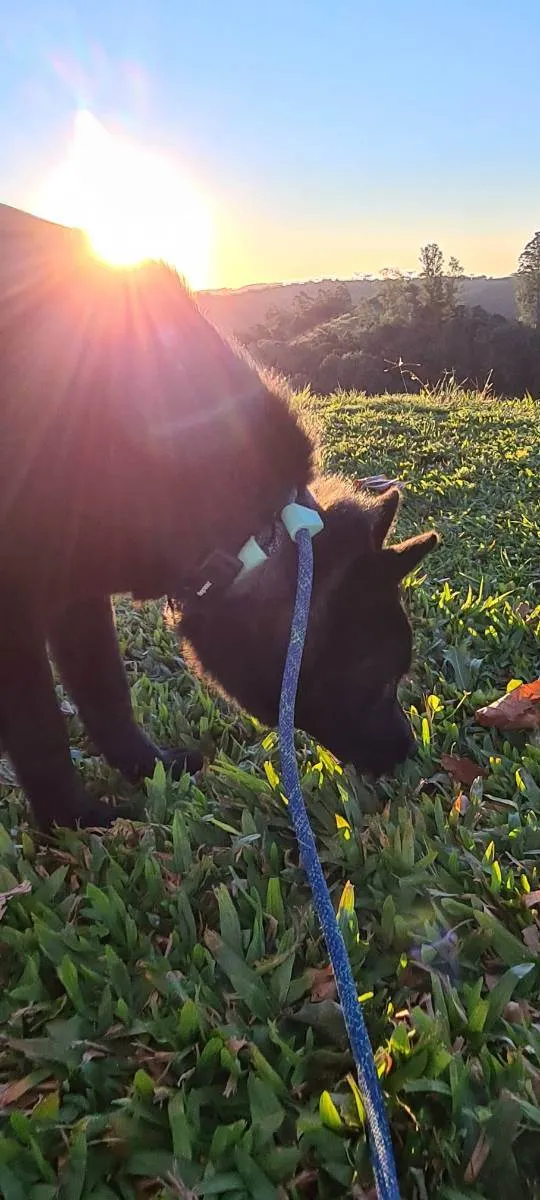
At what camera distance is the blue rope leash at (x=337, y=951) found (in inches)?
45.0

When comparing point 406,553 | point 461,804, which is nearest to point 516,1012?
point 461,804

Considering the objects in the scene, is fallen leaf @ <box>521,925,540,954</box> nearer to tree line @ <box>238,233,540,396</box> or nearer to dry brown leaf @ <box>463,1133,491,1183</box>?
dry brown leaf @ <box>463,1133,491,1183</box>

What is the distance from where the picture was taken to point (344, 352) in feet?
98.9

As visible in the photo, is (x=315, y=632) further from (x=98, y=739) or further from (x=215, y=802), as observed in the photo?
(x=98, y=739)

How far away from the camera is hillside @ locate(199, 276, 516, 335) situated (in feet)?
17.1

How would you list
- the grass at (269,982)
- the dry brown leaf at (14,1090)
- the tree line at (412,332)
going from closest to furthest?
the grass at (269,982), the dry brown leaf at (14,1090), the tree line at (412,332)

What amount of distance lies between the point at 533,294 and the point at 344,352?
77.8 feet

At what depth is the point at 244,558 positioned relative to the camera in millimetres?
2201

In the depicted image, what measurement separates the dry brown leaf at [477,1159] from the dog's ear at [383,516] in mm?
1380

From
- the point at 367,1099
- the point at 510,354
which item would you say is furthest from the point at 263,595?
the point at 510,354

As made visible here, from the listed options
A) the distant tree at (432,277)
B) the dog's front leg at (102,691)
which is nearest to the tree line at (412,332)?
the distant tree at (432,277)

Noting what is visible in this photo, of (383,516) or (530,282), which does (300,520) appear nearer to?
(383,516)

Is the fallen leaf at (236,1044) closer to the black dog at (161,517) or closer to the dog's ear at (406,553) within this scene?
the black dog at (161,517)

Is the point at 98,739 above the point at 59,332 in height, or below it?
below
